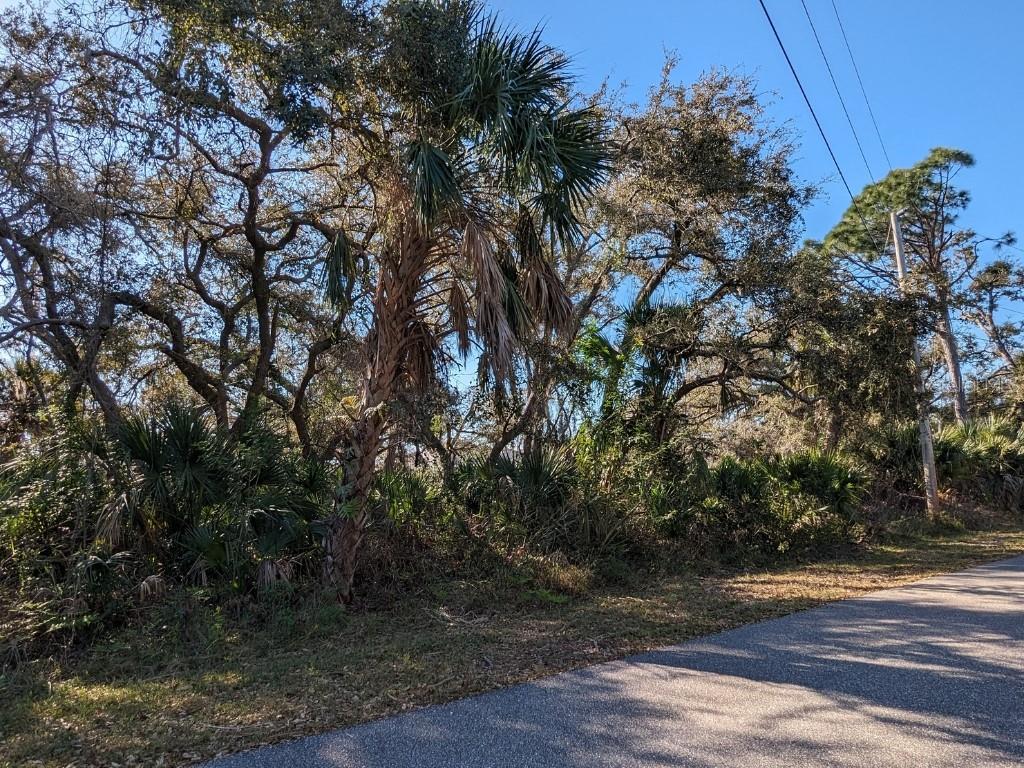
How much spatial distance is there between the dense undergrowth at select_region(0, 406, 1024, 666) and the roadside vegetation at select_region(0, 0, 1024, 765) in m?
0.04

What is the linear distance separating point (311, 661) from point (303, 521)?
7.18 feet

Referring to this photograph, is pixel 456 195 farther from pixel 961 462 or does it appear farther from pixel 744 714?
pixel 961 462

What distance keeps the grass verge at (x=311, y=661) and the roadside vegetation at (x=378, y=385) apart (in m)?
0.03

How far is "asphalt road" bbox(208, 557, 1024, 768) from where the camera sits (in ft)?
11.2

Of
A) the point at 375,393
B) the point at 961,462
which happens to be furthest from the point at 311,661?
the point at 961,462

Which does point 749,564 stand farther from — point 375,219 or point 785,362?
point 375,219

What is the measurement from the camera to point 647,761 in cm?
336

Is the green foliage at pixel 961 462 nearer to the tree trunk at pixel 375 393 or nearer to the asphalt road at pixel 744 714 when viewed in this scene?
the asphalt road at pixel 744 714

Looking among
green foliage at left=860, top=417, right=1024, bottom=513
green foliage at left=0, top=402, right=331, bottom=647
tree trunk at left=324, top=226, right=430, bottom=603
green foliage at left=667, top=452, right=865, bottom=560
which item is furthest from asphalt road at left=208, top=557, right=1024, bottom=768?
green foliage at left=860, top=417, right=1024, bottom=513

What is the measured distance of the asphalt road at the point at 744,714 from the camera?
341 cm

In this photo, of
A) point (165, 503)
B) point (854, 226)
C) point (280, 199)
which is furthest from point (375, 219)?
point (854, 226)

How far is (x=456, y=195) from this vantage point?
22.0ft

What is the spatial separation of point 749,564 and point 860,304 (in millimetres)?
4676

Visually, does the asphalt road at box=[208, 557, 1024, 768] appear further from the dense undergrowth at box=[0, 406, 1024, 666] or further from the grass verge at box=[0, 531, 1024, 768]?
the dense undergrowth at box=[0, 406, 1024, 666]
